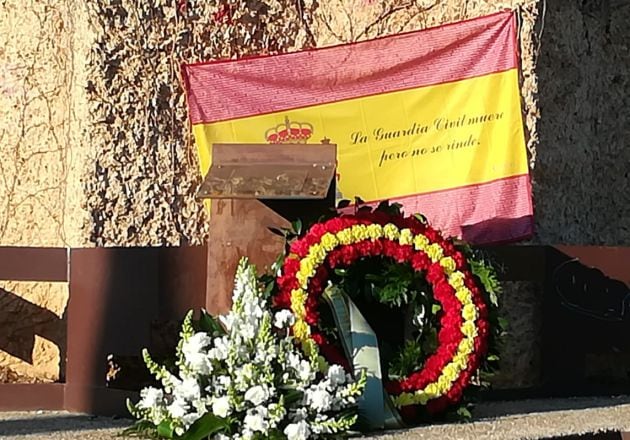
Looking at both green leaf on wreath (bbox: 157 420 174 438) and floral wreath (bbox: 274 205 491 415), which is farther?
floral wreath (bbox: 274 205 491 415)

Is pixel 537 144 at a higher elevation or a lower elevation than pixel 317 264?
higher

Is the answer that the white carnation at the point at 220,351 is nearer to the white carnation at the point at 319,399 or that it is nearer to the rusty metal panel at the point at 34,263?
the white carnation at the point at 319,399

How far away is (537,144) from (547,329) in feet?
4.45

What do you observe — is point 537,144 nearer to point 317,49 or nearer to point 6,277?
point 317,49

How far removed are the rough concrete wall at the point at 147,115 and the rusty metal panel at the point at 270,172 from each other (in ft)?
4.16

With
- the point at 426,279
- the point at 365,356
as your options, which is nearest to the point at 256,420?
the point at 365,356

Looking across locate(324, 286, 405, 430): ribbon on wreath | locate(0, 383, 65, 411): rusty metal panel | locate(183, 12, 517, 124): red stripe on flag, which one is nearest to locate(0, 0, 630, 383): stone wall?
locate(183, 12, 517, 124): red stripe on flag

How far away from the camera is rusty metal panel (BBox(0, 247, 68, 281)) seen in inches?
271

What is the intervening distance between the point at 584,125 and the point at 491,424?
325 centimetres

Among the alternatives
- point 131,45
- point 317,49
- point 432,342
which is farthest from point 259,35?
point 432,342

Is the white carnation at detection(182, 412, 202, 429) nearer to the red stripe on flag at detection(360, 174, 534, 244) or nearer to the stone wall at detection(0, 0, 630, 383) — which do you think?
the stone wall at detection(0, 0, 630, 383)

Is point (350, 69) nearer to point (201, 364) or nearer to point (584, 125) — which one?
point (584, 125)

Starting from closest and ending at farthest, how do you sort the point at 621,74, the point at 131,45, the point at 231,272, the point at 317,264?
the point at 317,264
the point at 231,272
the point at 131,45
the point at 621,74

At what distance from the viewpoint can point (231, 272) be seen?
21.2 ft
